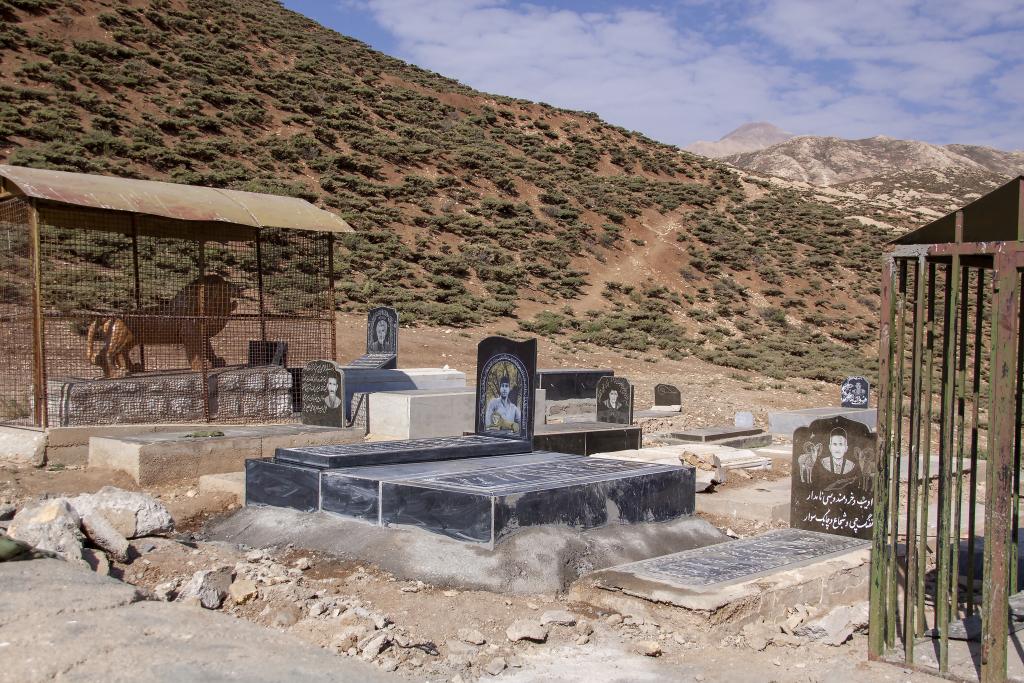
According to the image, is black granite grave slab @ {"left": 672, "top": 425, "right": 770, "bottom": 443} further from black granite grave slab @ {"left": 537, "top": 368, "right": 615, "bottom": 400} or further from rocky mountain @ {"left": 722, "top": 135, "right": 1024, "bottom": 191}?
rocky mountain @ {"left": 722, "top": 135, "right": 1024, "bottom": 191}

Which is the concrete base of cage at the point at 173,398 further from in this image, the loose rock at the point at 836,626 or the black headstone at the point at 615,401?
the loose rock at the point at 836,626

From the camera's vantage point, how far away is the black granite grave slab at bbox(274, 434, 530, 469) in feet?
29.2

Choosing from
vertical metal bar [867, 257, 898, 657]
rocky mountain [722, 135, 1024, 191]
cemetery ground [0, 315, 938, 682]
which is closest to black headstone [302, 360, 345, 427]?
cemetery ground [0, 315, 938, 682]

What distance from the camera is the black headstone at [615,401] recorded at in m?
14.6

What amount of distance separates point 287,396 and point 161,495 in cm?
425

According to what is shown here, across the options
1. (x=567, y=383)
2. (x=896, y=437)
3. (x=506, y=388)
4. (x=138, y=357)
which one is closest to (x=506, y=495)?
(x=896, y=437)

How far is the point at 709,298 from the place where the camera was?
40625 millimetres

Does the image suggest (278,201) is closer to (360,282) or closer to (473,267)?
(360,282)

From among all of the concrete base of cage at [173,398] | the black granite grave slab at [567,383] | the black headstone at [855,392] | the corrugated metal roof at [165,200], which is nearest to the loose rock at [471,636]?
the concrete base of cage at [173,398]

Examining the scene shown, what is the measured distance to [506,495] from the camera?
7.35m

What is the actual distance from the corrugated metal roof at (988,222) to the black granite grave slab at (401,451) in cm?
540

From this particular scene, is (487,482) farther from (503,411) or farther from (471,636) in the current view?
(503,411)

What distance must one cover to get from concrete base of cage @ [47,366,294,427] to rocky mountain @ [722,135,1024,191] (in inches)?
3673

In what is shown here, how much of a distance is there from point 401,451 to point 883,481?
5.28 m
